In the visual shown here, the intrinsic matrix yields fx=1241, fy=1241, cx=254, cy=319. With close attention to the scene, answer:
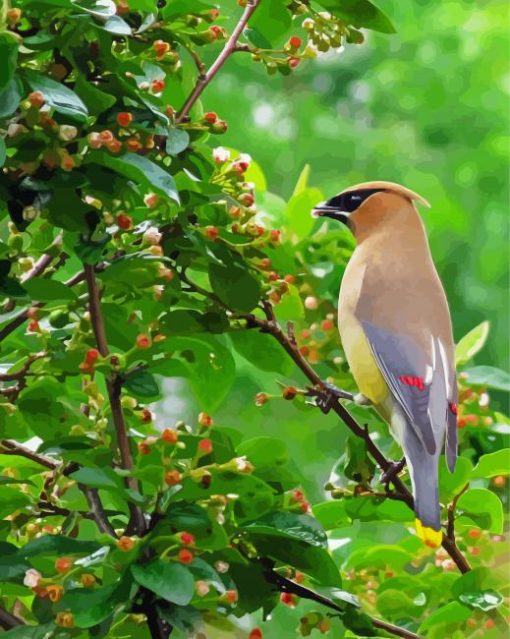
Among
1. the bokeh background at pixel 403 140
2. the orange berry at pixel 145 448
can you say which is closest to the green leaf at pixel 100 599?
the orange berry at pixel 145 448

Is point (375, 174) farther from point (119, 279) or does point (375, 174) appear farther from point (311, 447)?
point (119, 279)

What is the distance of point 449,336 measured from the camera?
1663 millimetres

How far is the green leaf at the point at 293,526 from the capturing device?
118 centimetres

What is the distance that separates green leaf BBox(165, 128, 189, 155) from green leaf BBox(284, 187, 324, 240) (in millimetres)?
643

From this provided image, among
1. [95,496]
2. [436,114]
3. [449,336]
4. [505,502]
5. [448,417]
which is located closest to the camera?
[95,496]

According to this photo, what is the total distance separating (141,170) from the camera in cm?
111

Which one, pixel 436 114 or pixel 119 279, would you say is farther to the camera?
pixel 436 114

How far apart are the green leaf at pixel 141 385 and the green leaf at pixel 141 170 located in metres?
0.18

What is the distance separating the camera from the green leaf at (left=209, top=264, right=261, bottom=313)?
4.23 feet

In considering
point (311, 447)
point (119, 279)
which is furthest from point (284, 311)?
point (311, 447)

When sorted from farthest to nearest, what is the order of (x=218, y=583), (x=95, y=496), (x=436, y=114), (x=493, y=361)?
(x=436, y=114) → (x=493, y=361) → (x=95, y=496) → (x=218, y=583)

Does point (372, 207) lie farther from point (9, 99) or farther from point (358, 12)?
point (9, 99)

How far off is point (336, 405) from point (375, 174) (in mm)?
4231

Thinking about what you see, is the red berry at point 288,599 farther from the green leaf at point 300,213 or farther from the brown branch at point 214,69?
the green leaf at point 300,213
